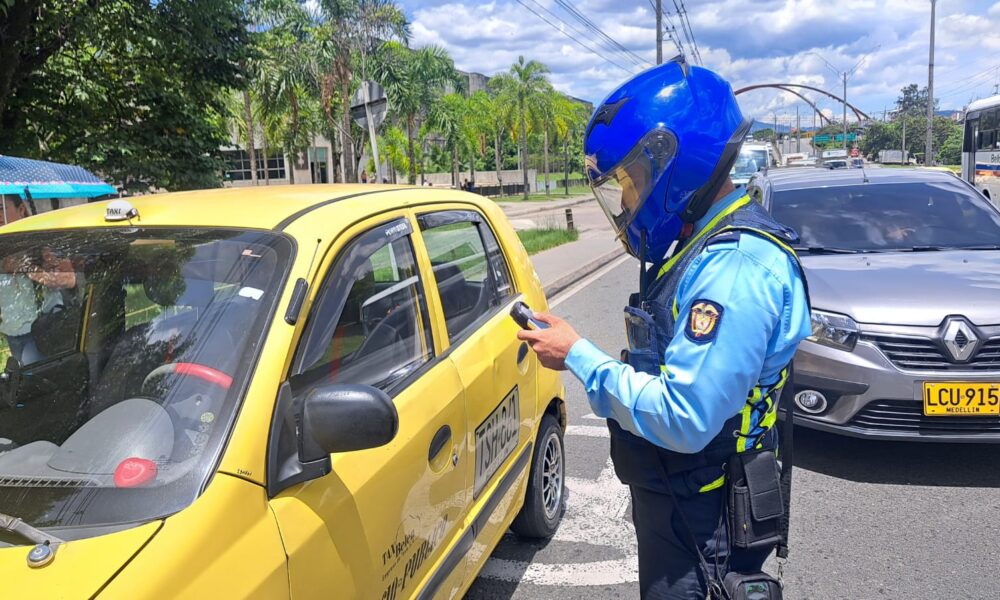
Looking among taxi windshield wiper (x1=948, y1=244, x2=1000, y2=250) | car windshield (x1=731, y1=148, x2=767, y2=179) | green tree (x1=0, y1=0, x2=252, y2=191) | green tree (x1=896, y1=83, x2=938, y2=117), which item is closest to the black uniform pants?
taxi windshield wiper (x1=948, y1=244, x2=1000, y2=250)

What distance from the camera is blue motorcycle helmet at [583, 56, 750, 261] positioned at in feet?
5.60

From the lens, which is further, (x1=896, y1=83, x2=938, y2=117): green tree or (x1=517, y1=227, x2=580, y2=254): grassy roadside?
(x1=896, y1=83, x2=938, y2=117): green tree

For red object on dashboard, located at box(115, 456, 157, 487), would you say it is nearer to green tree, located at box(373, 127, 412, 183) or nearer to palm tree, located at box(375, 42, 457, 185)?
palm tree, located at box(375, 42, 457, 185)

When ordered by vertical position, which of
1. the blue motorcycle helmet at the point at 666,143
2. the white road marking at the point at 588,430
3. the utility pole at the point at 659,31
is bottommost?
the white road marking at the point at 588,430

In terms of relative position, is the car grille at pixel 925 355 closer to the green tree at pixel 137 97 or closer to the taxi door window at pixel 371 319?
the taxi door window at pixel 371 319

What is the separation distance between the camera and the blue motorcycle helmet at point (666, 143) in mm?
1708

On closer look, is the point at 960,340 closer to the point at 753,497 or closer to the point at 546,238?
the point at 753,497

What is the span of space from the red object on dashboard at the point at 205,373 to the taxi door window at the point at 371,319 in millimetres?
203

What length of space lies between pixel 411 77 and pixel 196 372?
35.1m

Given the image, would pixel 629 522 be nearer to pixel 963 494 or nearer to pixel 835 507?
pixel 835 507

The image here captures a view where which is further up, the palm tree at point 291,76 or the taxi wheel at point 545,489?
the palm tree at point 291,76

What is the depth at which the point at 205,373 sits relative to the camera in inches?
70.7

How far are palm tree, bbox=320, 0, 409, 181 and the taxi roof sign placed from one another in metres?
22.6

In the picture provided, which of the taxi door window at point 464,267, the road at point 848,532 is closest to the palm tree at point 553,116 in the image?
the road at point 848,532
